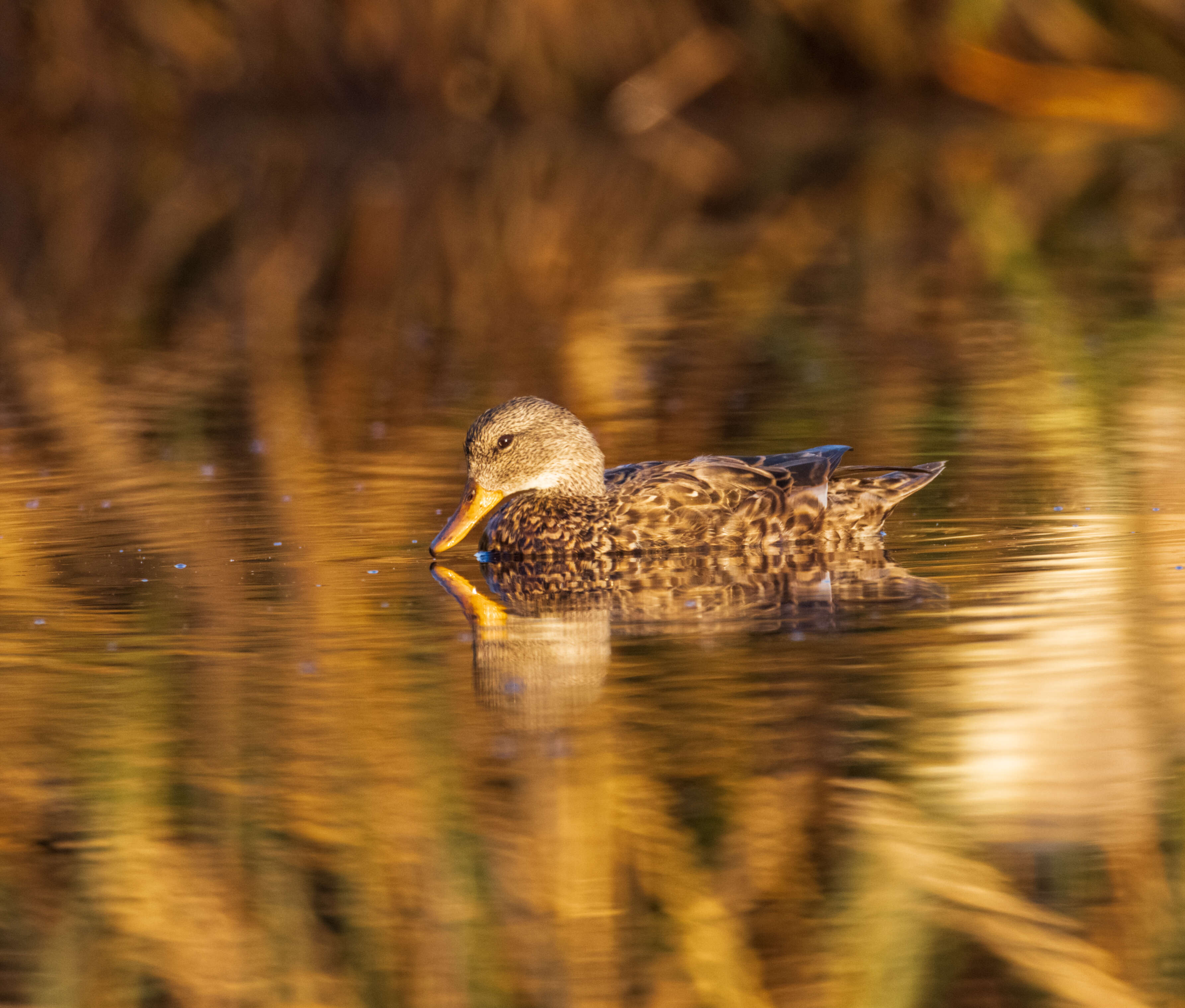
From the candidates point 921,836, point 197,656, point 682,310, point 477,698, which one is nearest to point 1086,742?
point 921,836

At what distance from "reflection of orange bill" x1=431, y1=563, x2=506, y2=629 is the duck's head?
0.42m

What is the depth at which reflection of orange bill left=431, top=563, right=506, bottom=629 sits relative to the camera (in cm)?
741

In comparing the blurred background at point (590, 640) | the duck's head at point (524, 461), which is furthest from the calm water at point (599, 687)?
the duck's head at point (524, 461)

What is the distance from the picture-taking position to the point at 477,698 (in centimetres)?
640

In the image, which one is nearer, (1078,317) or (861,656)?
(861,656)

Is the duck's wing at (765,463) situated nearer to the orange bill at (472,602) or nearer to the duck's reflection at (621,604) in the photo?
the duck's reflection at (621,604)

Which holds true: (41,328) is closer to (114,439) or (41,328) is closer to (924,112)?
(114,439)

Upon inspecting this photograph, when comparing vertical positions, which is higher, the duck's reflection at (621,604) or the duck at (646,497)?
the duck at (646,497)

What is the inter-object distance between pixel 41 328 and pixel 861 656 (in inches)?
427

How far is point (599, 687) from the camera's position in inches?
253

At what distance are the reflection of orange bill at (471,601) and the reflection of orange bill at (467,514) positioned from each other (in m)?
0.10

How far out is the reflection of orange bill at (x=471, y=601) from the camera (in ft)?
24.3

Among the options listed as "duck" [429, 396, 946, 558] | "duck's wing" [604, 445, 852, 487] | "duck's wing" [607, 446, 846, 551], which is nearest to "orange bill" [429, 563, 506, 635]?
"duck" [429, 396, 946, 558]

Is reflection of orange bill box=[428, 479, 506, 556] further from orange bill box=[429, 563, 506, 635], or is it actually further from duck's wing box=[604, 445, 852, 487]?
duck's wing box=[604, 445, 852, 487]
